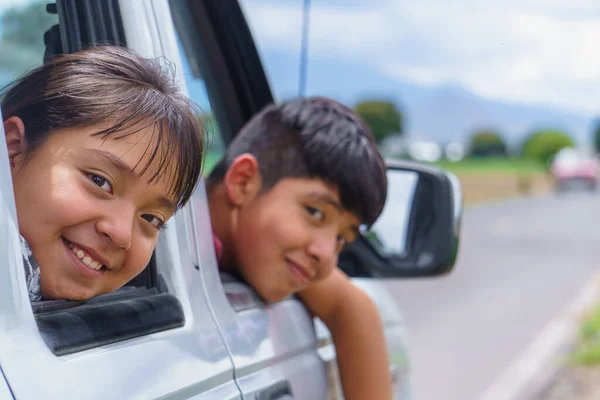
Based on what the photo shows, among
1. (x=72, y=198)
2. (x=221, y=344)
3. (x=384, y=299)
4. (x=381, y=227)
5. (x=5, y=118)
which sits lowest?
(x=384, y=299)

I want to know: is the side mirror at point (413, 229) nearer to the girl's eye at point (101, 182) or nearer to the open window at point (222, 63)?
the open window at point (222, 63)

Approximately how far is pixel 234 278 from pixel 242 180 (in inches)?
8.9

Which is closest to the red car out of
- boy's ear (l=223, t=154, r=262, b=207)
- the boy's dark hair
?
the boy's dark hair

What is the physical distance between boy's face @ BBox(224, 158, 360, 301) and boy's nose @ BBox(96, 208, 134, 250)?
761 mm

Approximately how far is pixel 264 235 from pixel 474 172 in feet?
133

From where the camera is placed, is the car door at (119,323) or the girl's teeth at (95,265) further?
the girl's teeth at (95,265)

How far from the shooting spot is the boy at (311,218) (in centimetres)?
226

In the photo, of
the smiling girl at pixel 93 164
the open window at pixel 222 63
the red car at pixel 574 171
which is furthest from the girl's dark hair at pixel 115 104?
the red car at pixel 574 171

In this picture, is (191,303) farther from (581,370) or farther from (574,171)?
(574,171)

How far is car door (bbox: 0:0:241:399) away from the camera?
124cm

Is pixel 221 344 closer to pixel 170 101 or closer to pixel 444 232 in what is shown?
pixel 170 101

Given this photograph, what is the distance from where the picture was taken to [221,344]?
1.80m

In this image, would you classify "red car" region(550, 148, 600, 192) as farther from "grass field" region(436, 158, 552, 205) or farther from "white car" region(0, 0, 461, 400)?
"white car" region(0, 0, 461, 400)

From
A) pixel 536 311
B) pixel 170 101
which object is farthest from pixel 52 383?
pixel 536 311
